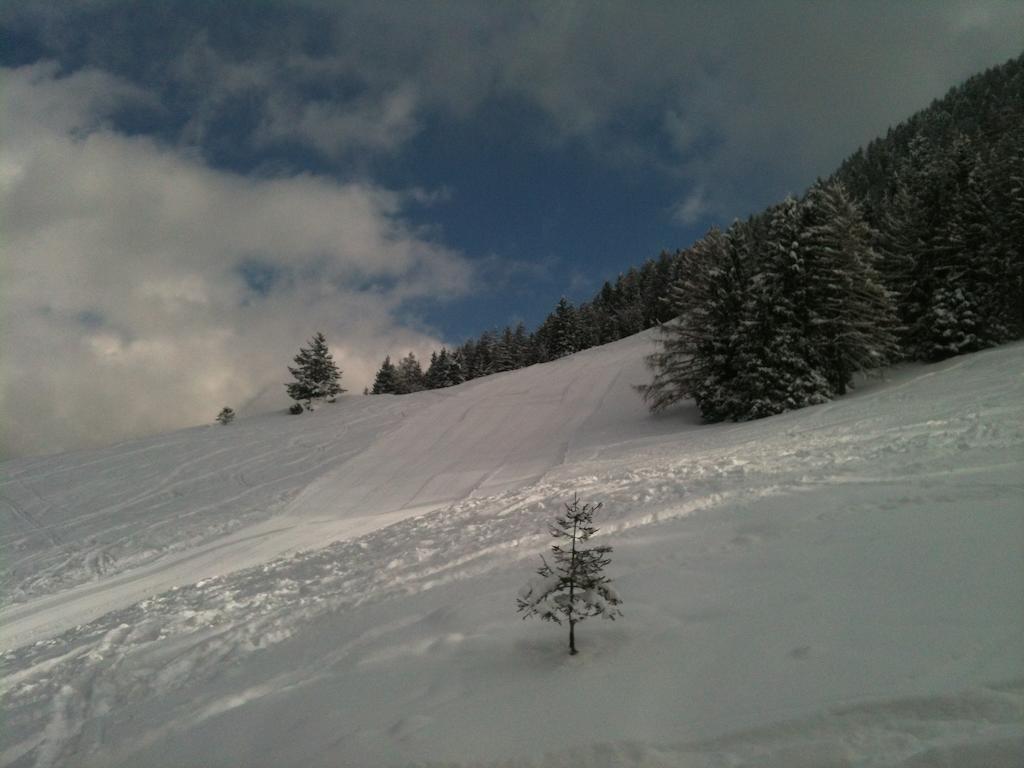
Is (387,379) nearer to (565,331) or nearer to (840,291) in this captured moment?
(565,331)

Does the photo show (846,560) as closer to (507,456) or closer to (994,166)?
(507,456)

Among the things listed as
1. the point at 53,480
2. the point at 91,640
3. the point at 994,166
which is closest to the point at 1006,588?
the point at 91,640

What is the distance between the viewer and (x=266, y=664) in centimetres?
774

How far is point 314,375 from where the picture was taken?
173ft

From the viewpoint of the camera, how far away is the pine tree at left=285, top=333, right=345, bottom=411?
52281mm

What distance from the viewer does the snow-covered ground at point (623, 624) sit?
3.75 metres

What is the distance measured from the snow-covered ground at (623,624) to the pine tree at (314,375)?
33759 mm

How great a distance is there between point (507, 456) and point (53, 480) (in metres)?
25.3

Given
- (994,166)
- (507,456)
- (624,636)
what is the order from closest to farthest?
(624,636) → (507,456) → (994,166)

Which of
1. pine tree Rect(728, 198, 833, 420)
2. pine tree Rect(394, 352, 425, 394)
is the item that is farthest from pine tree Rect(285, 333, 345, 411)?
pine tree Rect(728, 198, 833, 420)

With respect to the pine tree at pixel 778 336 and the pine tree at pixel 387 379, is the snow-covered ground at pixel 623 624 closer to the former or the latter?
the pine tree at pixel 778 336

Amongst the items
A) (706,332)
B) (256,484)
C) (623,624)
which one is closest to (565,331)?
(706,332)

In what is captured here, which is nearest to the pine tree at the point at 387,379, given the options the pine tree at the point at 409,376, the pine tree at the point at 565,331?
the pine tree at the point at 409,376

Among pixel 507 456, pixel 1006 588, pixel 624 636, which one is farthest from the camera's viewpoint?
pixel 507 456
